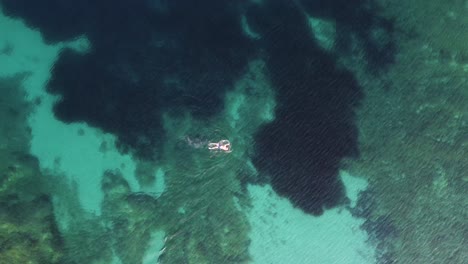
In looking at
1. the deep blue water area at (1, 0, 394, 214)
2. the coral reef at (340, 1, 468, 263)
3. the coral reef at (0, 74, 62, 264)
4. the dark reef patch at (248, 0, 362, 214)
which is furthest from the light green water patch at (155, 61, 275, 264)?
the coral reef at (0, 74, 62, 264)

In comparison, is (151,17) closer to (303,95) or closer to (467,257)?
(303,95)

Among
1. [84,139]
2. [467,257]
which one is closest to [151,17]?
[84,139]

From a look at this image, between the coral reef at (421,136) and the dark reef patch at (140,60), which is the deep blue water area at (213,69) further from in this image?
the coral reef at (421,136)

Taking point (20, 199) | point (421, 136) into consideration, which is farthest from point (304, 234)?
point (20, 199)

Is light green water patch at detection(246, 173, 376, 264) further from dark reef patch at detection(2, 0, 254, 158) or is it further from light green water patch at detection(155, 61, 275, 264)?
dark reef patch at detection(2, 0, 254, 158)

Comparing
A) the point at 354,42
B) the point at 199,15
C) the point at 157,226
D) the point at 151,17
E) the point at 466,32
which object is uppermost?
the point at 151,17

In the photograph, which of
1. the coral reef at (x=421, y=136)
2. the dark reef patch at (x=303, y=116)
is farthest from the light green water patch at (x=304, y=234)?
the coral reef at (x=421, y=136)
